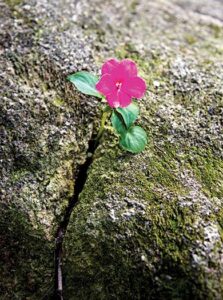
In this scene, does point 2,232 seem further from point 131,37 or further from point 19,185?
point 131,37

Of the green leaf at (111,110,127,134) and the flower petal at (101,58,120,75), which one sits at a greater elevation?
the flower petal at (101,58,120,75)

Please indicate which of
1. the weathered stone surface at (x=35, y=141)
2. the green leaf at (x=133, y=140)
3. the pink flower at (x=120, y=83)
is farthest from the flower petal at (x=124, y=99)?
the weathered stone surface at (x=35, y=141)

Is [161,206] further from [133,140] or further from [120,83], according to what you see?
[120,83]

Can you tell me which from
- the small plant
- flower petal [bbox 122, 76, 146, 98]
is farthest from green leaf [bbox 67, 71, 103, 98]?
flower petal [bbox 122, 76, 146, 98]

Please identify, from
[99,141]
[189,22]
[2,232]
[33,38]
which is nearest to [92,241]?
[2,232]

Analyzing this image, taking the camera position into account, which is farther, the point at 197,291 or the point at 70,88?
the point at 70,88

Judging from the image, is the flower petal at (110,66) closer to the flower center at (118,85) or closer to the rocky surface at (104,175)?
the flower center at (118,85)

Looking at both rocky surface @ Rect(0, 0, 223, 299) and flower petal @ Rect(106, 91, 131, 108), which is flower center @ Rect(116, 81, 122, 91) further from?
rocky surface @ Rect(0, 0, 223, 299)
